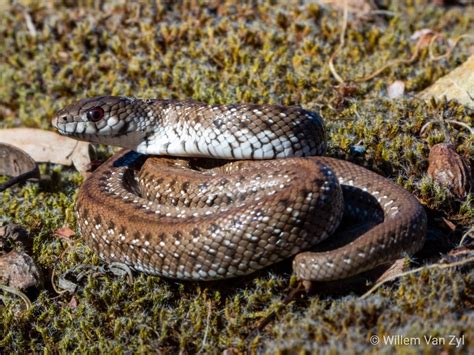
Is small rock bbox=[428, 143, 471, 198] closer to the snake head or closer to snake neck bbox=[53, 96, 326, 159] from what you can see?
snake neck bbox=[53, 96, 326, 159]

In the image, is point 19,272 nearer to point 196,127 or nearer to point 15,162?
point 15,162

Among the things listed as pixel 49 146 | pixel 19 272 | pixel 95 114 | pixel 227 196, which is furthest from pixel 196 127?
pixel 49 146

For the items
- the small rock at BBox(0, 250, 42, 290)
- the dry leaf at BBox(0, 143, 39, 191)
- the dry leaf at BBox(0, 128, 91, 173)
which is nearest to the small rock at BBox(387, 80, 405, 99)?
the dry leaf at BBox(0, 128, 91, 173)

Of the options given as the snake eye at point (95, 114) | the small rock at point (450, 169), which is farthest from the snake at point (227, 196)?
the small rock at point (450, 169)

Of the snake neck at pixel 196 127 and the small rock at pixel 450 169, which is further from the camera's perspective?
the small rock at pixel 450 169

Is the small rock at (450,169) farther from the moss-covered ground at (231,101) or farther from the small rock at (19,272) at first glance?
the small rock at (19,272)

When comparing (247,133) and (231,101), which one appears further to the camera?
(231,101)

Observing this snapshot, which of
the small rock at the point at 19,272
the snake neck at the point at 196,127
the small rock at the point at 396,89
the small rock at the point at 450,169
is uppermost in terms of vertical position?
the snake neck at the point at 196,127
